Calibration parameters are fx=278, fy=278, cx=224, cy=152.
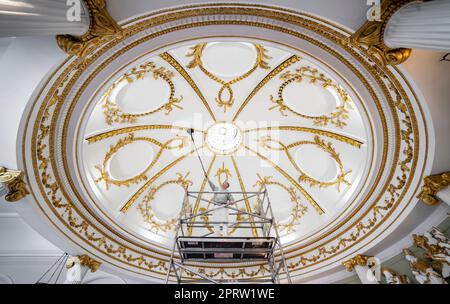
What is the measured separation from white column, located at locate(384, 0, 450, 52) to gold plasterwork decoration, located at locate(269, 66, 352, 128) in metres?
3.41

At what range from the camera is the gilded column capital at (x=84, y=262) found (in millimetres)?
6257

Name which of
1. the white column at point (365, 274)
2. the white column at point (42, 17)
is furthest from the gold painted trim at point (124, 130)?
the white column at point (365, 274)

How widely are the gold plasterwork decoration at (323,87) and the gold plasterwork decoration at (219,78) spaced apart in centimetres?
68

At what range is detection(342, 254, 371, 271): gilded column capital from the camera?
6.12 m

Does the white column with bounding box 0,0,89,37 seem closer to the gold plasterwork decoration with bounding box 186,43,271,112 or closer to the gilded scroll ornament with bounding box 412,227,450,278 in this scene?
the gold plasterwork decoration with bounding box 186,43,271,112

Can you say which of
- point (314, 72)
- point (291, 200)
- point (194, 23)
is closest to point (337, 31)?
point (194, 23)

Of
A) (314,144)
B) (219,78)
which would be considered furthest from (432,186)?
(219,78)

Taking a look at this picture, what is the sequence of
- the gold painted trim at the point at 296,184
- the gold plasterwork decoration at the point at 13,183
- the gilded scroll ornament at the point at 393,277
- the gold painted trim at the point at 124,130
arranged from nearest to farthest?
1. the gold plasterwork decoration at the point at 13,183
2. the gilded scroll ornament at the point at 393,277
3. the gold painted trim at the point at 124,130
4. the gold painted trim at the point at 296,184

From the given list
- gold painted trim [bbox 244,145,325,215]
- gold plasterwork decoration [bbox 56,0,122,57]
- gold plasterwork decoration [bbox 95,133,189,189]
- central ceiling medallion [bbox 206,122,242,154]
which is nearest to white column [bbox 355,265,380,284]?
gold painted trim [bbox 244,145,325,215]

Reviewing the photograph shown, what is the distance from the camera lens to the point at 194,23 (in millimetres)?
3938

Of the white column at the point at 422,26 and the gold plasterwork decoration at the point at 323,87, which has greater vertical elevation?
the gold plasterwork decoration at the point at 323,87

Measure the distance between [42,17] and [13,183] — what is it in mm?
2895

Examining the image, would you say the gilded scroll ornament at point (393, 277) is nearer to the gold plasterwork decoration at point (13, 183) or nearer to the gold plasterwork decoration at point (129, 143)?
the gold plasterwork decoration at point (129, 143)
